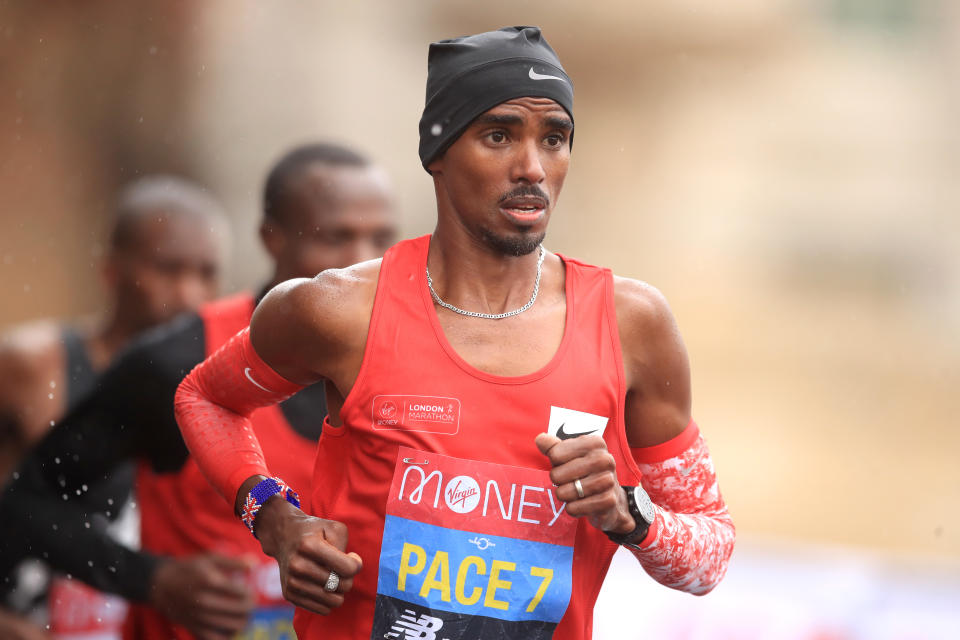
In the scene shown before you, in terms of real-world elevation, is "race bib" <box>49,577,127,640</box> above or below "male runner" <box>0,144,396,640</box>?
below

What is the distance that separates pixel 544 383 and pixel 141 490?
209cm

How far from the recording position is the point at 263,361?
2.49 m

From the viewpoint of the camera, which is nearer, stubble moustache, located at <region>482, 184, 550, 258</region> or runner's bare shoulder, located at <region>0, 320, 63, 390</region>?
stubble moustache, located at <region>482, 184, 550, 258</region>

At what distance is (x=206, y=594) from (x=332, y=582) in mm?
1335

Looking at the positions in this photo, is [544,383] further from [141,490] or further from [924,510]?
[924,510]

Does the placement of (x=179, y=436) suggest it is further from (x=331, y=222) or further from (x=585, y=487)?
(x=585, y=487)

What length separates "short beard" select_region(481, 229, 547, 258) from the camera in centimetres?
237

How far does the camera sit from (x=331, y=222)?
3.58 meters

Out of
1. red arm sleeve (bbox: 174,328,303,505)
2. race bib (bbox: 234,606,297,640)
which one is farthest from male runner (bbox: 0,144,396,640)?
red arm sleeve (bbox: 174,328,303,505)

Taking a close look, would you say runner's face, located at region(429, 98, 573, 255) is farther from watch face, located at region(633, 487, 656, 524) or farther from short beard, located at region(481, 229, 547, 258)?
watch face, located at region(633, 487, 656, 524)

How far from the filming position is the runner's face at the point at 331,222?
11.5 ft

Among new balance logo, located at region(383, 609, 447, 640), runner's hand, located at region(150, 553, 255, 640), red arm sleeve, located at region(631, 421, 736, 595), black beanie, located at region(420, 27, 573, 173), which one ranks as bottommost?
runner's hand, located at region(150, 553, 255, 640)

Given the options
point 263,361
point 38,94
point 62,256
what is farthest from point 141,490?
point 38,94

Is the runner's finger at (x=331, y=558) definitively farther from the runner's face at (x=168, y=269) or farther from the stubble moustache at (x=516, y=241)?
the runner's face at (x=168, y=269)
